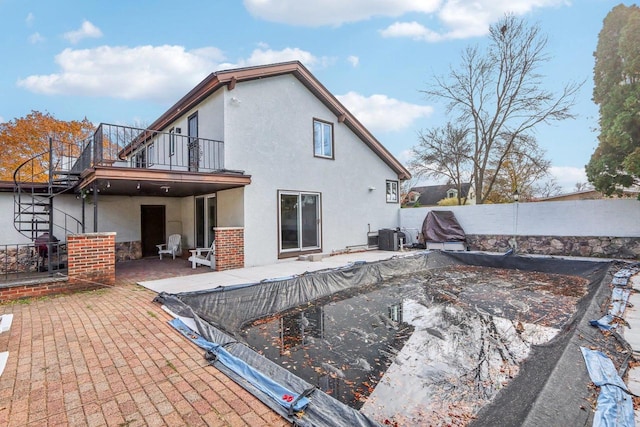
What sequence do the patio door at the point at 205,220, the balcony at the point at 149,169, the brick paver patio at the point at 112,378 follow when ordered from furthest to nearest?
the patio door at the point at 205,220
the balcony at the point at 149,169
the brick paver patio at the point at 112,378

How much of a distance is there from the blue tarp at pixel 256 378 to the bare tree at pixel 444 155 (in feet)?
60.8

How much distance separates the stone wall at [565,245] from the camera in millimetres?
9148

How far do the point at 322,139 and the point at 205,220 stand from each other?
15.6 ft

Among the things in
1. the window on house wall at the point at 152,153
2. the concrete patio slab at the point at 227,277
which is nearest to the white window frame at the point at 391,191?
the concrete patio slab at the point at 227,277

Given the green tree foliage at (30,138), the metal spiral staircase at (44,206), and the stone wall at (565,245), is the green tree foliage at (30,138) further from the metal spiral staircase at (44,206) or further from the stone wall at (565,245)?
the stone wall at (565,245)

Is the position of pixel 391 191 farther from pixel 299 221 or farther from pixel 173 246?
pixel 173 246

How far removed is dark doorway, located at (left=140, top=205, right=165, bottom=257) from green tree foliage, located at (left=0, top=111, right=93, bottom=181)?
37.4ft

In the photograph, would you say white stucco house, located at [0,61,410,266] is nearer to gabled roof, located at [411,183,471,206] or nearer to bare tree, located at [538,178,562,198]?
bare tree, located at [538,178,562,198]

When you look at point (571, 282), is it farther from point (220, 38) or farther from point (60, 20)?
point (60, 20)

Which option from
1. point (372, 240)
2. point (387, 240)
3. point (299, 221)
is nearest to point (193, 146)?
point (299, 221)

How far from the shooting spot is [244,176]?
8.07 metres

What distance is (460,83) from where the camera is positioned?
698 inches

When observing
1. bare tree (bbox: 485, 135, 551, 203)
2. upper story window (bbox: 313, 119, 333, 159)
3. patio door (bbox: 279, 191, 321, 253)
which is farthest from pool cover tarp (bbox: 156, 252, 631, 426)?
bare tree (bbox: 485, 135, 551, 203)

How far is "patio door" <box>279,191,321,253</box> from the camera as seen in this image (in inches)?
364
